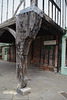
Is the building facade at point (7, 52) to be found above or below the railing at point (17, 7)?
below

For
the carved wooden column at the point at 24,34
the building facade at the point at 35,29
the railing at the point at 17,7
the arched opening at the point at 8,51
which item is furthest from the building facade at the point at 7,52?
the carved wooden column at the point at 24,34

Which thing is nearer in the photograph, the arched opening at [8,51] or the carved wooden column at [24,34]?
the carved wooden column at [24,34]

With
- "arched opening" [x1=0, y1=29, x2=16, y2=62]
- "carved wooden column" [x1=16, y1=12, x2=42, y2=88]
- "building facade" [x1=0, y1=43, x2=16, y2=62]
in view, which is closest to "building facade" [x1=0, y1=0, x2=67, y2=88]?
"carved wooden column" [x1=16, y1=12, x2=42, y2=88]

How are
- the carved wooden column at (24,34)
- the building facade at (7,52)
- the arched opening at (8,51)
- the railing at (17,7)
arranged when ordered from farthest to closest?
1. the building facade at (7,52)
2. the arched opening at (8,51)
3. the railing at (17,7)
4. the carved wooden column at (24,34)

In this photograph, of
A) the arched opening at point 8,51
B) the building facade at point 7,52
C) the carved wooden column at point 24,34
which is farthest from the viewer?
the building facade at point 7,52

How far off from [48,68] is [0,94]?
4.09m

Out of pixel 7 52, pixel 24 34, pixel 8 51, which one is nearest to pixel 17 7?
pixel 24 34

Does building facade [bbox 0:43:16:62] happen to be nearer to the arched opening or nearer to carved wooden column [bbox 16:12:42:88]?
the arched opening

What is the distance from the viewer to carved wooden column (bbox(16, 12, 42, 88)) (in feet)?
8.92

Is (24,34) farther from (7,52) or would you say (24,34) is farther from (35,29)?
(7,52)

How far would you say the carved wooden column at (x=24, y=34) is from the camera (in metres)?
2.72

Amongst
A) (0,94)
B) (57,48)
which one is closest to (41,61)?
(57,48)

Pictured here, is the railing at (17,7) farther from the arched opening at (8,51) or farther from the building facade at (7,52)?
the building facade at (7,52)

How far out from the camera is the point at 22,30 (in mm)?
2895
